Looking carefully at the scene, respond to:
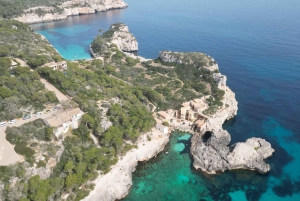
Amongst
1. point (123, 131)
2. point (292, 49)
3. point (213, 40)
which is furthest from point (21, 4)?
point (292, 49)

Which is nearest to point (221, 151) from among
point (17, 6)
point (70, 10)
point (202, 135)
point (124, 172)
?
point (202, 135)

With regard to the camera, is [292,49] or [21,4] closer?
[292,49]

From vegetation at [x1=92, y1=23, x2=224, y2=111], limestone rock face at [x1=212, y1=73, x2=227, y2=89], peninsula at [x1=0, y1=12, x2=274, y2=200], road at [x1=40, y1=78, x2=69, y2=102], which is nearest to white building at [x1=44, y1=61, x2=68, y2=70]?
peninsula at [x1=0, y1=12, x2=274, y2=200]

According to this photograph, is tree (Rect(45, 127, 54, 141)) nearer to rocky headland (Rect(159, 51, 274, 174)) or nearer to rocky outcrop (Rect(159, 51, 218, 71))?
rocky headland (Rect(159, 51, 274, 174))

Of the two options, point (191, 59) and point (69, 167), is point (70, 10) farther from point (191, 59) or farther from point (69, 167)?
point (69, 167)

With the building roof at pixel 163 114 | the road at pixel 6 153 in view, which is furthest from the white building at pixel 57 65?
the building roof at pixel 163 114

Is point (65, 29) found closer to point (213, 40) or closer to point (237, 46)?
point (213, 40)
